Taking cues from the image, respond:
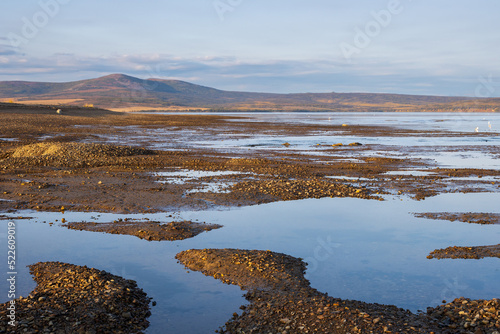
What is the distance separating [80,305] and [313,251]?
17.8 ft

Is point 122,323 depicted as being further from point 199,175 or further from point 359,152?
point 359,152

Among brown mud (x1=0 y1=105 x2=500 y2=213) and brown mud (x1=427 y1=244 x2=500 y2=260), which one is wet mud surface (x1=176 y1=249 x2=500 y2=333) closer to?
brown mud (x1=427 y1=244 x2=500 y2=260)

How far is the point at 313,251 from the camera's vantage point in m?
10.9

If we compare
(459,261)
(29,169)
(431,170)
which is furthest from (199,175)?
(459,261)

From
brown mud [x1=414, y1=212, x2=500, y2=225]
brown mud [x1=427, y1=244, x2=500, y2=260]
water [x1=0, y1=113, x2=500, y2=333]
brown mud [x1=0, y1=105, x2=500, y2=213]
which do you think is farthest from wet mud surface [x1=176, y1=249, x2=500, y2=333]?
brown mud [x1=0, y1=105, x2=500, y2=213]

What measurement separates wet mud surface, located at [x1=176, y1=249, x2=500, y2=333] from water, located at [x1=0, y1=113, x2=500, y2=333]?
384 millimetres

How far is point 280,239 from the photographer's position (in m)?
Result: 11.9

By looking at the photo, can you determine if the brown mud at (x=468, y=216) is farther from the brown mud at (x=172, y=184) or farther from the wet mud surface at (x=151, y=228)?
the wet mud surface at (x=151, y=228)

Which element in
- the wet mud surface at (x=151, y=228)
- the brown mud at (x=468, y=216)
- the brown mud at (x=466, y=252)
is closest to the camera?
the brown mud at (x=466, y=252)

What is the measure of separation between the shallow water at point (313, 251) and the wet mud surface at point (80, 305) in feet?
1.09

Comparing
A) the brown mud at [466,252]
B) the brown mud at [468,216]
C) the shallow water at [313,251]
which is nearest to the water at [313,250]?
the shallow water at [313,251]

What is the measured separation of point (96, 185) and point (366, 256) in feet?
37.4

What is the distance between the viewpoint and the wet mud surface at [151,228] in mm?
11781

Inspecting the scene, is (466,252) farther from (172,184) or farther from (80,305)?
(172,184)
